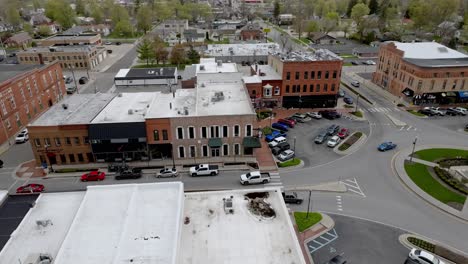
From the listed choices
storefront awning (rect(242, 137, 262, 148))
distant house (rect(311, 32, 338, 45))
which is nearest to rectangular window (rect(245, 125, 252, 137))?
storefront awning (rect(242, 137, 262, 148))

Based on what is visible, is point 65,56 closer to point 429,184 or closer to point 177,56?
point 177,56

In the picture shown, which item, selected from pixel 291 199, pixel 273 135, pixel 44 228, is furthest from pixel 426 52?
pixel 44 228

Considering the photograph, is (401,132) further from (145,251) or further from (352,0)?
(352,0)

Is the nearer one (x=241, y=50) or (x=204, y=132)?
(x=204, y=132)

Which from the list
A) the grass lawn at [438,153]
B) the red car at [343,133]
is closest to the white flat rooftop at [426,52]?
the red car at [343,133]

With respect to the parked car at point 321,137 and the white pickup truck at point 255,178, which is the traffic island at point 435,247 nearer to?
the white pickup truck at point 255,178

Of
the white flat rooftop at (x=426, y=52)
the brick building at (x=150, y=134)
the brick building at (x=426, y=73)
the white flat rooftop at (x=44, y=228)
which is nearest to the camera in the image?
the white flat rooftop at (x=44, y=228)

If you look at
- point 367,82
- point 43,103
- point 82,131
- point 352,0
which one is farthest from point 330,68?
point 352,0
